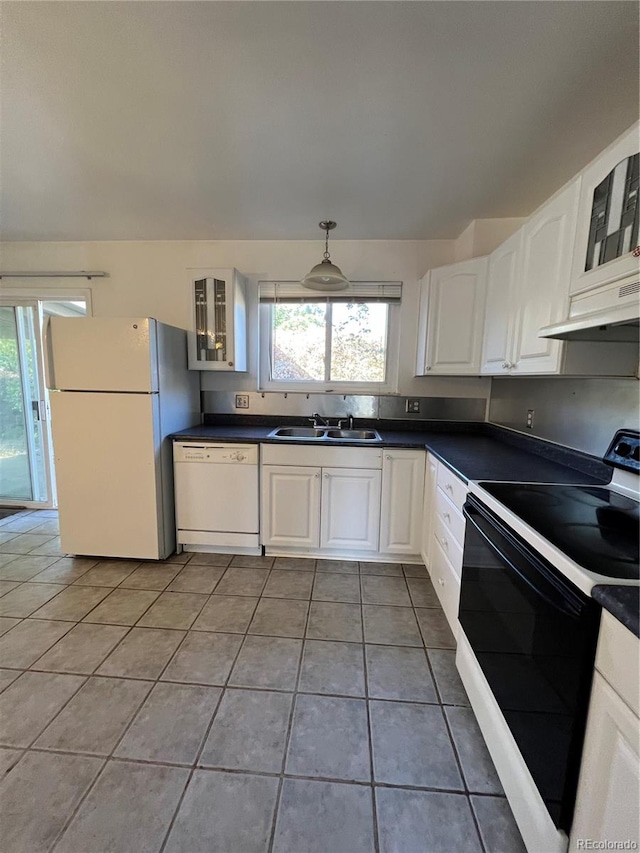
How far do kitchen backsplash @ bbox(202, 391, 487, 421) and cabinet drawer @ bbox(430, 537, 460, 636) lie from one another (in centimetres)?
119

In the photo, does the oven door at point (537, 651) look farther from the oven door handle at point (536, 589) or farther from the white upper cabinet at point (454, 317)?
the white upper cabinet at point (454, 317)

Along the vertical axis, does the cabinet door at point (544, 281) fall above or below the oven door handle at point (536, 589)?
above

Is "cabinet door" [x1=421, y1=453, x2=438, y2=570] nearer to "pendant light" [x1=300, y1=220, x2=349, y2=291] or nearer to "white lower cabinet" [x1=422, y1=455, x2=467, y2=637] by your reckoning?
"white lower cabinet" [x1=422, y1=455, x2=467, y2=637]

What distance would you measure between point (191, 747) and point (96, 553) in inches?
66.7

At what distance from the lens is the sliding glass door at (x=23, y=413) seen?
10.5 ft

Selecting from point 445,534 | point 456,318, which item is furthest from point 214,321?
point 445,534

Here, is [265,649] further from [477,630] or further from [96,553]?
[96,553]

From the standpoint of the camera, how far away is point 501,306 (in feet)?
6.57

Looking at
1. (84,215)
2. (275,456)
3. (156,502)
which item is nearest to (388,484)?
(275,456)

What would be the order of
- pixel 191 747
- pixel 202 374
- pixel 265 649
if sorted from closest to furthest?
pixel 191 747 → pixel 265 649 → pixel 202 374

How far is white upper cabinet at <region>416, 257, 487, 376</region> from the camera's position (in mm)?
2316

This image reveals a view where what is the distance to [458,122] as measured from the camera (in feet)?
5.00

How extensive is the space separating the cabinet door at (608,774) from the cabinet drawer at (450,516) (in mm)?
883

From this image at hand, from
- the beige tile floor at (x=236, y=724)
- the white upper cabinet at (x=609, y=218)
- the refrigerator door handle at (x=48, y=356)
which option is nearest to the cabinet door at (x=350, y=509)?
the beige tile floor at (x=236, y=724)
